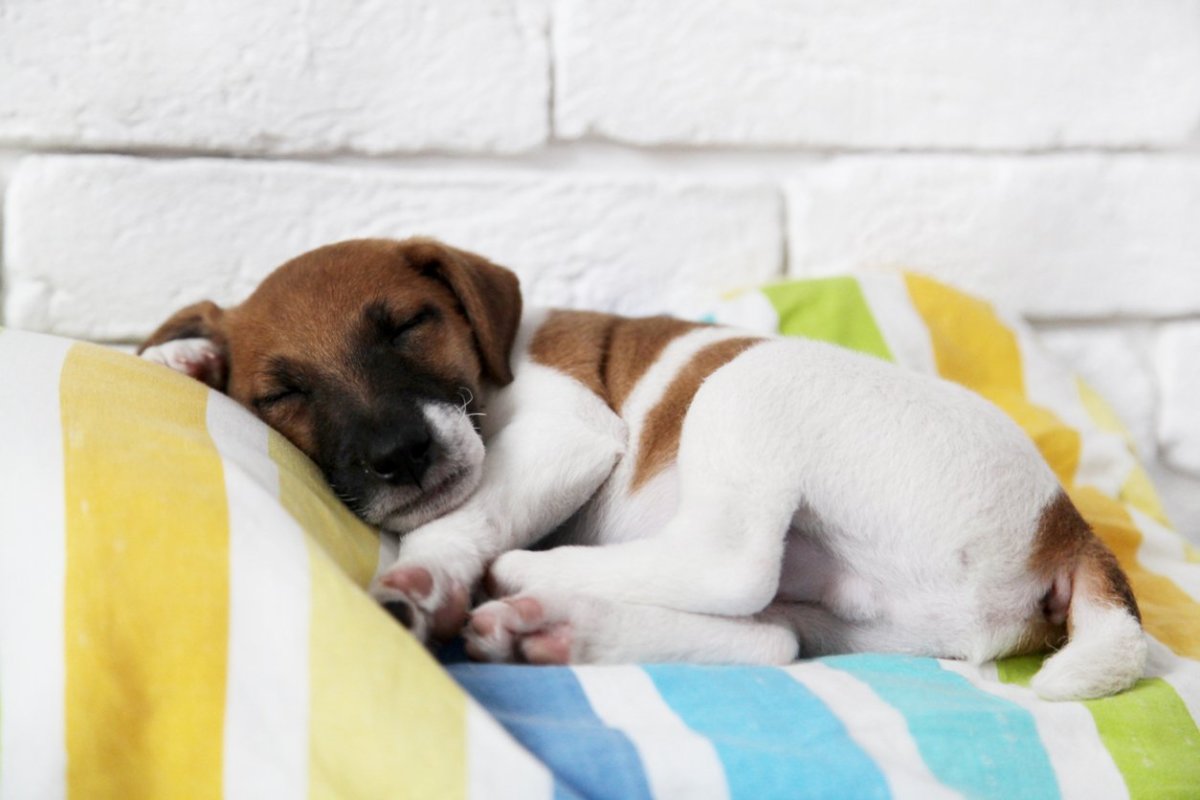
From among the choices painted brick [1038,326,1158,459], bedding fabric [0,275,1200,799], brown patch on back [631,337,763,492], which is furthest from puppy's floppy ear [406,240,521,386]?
painted brick [1038,326,1158,459]

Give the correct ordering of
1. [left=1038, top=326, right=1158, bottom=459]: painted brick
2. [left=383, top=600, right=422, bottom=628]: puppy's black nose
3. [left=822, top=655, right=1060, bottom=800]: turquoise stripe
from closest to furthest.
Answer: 1. [left=822, top=655, right=1060, bottom=800]: turquoise stripe
2. [left=383, top=600, right=422, bottom=628]: puppy's black nose
3. [left=1038, top=326, right=1158, bottom=459]: painted brick

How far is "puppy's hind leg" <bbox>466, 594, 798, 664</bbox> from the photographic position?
158cm

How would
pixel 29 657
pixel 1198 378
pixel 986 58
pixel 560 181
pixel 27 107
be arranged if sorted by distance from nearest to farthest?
pixel 29 657
pixel 27 107
pixel 560 181
pixel 986 58
pixel 1198 378

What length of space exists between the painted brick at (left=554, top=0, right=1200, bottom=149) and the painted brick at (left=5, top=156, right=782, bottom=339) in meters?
0.22

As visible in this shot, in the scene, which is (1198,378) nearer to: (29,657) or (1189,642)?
(1189,642)

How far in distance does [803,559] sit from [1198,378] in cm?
219

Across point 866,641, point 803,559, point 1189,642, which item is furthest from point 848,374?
point 1189,642

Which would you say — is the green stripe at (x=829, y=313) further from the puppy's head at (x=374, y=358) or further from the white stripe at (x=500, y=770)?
the white stripe at (x=500, y=770)

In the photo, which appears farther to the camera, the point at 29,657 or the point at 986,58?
the point at 986,58

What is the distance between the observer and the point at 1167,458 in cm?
346

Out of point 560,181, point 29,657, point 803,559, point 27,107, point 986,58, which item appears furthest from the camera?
point 986,58

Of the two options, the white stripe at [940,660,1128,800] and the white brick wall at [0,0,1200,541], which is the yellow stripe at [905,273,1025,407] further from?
the white stripe at [940,660,1128,800]

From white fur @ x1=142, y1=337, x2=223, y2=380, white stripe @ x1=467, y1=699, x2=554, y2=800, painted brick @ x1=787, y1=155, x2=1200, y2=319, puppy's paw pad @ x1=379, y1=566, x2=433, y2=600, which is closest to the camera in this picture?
white stripe @ x1=467, y1=699, x2=554, y2=800

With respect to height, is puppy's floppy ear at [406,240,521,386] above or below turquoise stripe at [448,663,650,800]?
above
